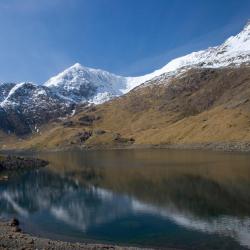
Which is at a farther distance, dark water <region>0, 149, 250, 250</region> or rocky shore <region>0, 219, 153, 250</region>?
dark water <region>0, 149, 250, 250</region>

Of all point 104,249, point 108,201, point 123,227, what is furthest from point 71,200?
point 104,249

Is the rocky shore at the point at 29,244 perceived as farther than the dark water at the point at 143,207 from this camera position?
No

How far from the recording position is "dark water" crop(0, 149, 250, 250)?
203 ft

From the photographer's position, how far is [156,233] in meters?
63.3

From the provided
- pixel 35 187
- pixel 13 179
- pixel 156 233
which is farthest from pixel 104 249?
pixel 13 179

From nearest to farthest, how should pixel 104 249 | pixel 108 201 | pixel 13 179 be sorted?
pixel 104 249 → pixel 108 201 → pixel 13 179

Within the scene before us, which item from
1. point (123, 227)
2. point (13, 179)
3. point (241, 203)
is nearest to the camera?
point (123, 227)

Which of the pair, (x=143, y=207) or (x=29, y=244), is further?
(x=143, y=207)

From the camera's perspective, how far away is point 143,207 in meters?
84.8

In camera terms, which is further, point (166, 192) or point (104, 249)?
point (166, 192)

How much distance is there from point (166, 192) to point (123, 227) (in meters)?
33.0

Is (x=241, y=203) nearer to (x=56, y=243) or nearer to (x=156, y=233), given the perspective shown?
(x=156, y=233)

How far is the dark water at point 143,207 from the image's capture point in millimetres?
61812

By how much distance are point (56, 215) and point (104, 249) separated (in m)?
33.5
